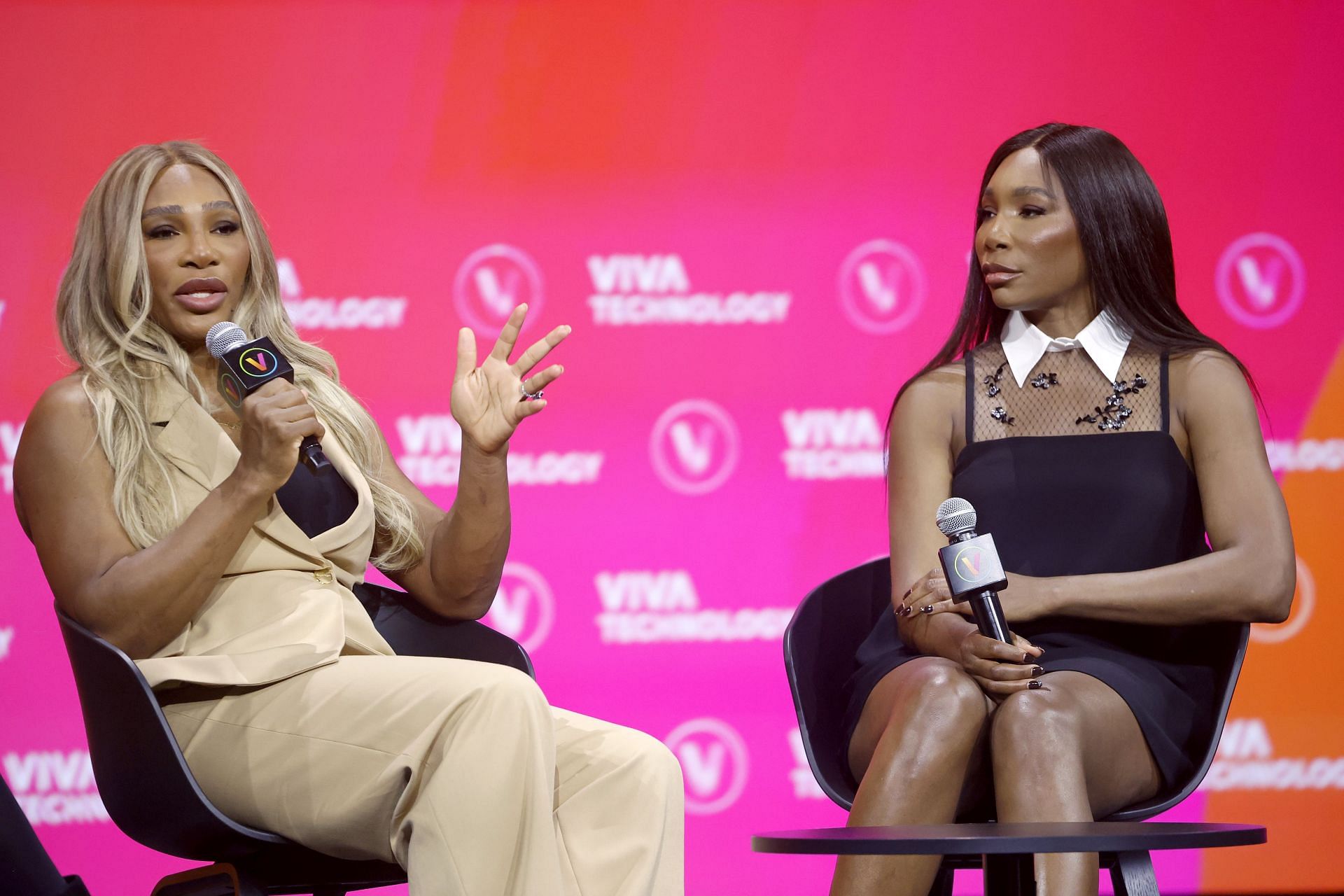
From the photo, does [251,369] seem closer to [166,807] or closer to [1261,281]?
[166,807]

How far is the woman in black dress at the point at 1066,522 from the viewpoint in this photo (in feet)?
6.86

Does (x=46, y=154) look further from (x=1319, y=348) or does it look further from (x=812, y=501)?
(x=1319, y=348)

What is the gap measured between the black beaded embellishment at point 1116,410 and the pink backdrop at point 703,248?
3.65 feet

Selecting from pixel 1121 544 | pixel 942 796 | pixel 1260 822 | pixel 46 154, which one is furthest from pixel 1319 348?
pixel 46 154

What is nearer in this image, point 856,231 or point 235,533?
point 235,533

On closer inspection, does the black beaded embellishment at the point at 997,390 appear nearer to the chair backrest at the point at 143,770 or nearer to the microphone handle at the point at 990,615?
the microphone handle at the point at 990,615

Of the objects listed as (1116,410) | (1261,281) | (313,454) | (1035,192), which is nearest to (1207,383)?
(1116,410)

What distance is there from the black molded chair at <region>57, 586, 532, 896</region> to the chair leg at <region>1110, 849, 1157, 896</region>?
3.28ft

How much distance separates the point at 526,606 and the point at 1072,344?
1.58m

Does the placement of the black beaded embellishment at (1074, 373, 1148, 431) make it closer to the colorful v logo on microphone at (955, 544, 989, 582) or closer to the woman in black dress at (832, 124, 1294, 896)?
the woman in black dress at (832, 124, 1294, 896)

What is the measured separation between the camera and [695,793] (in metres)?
3.60

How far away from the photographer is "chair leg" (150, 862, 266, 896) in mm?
2029

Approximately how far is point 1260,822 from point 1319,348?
119 cm

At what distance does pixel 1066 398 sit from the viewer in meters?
2.55
